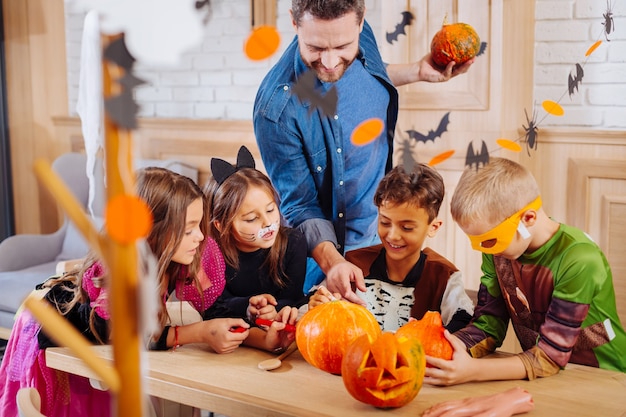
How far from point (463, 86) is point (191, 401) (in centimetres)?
92

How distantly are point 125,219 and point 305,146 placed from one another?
1.10 m

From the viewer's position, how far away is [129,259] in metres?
0.70

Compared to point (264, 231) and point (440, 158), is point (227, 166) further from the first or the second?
point (440, 158)

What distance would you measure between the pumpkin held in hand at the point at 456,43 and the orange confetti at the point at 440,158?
21cm

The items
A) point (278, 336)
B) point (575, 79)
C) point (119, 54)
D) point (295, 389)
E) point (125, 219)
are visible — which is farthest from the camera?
point (575, 79)

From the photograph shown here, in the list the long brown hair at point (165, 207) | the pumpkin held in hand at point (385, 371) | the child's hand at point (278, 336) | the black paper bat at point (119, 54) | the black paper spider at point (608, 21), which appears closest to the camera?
the black paper bat at point (119, 54)

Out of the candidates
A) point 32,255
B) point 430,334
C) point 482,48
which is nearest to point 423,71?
point 482,48

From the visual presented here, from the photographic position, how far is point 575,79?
6.46ft

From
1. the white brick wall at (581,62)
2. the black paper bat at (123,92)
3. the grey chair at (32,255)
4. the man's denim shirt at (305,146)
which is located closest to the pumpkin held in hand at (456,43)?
the man's denim shirt at (305,146)

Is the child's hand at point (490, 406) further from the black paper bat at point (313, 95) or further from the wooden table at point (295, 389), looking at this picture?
the black paper bat at point (313, 95)

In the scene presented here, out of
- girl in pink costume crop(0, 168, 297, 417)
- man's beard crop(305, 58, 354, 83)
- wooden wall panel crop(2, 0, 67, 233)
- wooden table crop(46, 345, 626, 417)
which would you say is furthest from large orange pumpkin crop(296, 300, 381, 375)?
wooden wall panel crop(2, 0, 67, 233)

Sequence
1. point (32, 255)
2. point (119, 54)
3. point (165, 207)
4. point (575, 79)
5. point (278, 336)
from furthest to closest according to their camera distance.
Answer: point (32, 255), point (575, 79), point (278, 336), point (165, 207), point (119, 54)

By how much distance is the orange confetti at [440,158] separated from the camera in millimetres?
1778

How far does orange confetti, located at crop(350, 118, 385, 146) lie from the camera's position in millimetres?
1769
